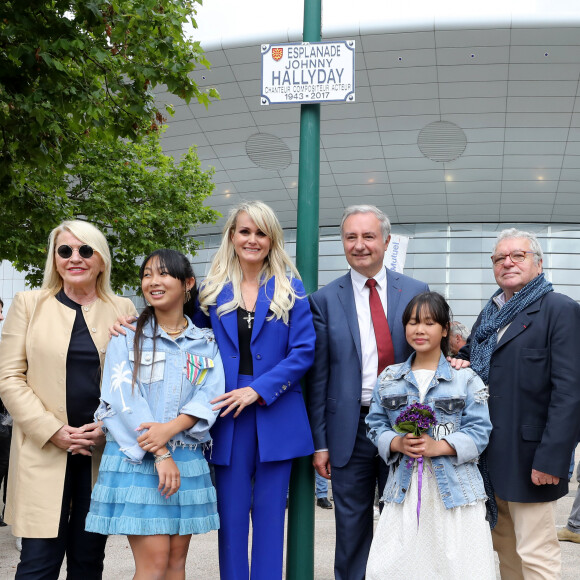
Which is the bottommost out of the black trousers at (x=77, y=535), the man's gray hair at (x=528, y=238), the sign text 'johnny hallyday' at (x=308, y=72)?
the black trousers at (x=77, y=535)

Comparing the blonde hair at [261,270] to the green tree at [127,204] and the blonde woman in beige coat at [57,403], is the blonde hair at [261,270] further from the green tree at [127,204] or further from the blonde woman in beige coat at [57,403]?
the green tree at [127,204]

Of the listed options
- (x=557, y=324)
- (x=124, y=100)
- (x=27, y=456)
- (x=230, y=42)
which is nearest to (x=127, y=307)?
(x=27, y=456)

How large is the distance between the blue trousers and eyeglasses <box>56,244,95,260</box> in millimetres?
1100

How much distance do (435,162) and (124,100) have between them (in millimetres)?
19785

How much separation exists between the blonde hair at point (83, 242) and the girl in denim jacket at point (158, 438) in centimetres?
38

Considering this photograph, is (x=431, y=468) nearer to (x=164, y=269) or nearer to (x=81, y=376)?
(x=164, y=269)

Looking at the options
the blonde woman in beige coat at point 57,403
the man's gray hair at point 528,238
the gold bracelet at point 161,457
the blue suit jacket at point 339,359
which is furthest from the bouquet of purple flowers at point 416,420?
the blonde woman in beige coat at point 57,403

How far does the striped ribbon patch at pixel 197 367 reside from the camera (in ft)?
10.3

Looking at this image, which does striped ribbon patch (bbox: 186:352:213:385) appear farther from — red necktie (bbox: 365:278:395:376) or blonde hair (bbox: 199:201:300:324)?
red necktie (bbox: 365:278:395:376)

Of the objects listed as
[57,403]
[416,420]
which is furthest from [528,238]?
[57,403]

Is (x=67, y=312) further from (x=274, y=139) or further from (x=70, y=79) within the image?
(x=274, y=139)

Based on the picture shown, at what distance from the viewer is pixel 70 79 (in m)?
5.33

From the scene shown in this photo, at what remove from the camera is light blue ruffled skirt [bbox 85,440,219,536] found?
9.53 ft

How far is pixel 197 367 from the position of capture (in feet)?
10.3
